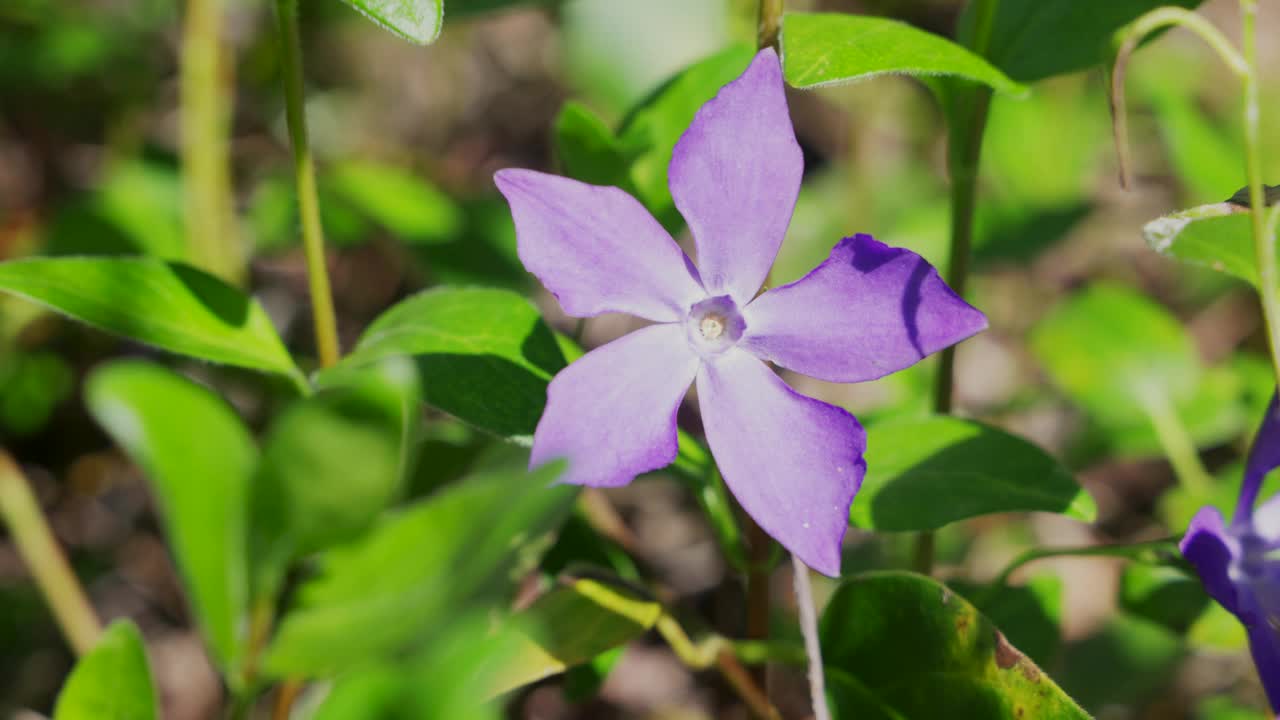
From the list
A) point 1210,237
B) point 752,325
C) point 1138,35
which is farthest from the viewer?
point 752,325

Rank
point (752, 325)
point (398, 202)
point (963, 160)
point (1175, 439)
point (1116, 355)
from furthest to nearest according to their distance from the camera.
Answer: point (398, 202) < point (1116, 355) < point (1175, 439) < point (963, 160) < point (752, 325)

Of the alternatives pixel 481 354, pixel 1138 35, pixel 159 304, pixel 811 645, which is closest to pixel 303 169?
pixel 159 304

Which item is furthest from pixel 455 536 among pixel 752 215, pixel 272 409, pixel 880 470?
pixel 272 409

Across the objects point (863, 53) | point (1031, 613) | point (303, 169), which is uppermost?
point (863, 53)

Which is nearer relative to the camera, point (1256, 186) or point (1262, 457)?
point (1256, 186)

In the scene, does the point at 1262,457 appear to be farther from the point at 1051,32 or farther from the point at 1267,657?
the point at 1051,32

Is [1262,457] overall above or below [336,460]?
below

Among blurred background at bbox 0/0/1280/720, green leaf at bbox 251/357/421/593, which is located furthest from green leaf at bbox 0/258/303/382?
green leaf at bbox 251/357/421/593
